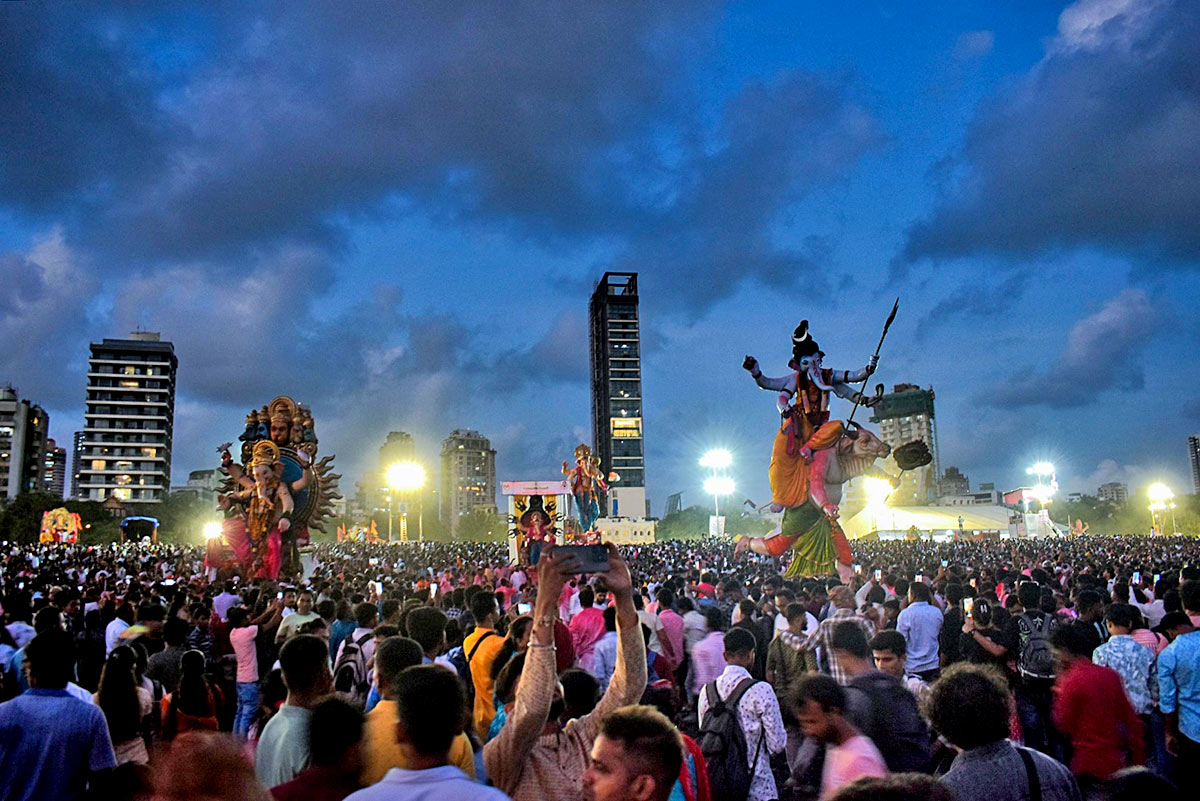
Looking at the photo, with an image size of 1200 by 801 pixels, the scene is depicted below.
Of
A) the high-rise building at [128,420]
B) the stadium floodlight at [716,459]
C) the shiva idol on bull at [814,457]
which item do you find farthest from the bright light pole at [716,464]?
the high-rise building at [128,420]

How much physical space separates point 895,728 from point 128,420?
122108 mm

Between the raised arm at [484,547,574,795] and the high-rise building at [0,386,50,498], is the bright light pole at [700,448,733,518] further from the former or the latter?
the high-rise building at [0,386,50,498]

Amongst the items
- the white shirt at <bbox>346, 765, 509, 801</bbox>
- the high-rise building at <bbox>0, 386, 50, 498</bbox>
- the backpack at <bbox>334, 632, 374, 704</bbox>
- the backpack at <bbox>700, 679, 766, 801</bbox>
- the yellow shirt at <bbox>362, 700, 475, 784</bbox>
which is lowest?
the backpack at <bbox>700, 679, 766, 801</bbox>

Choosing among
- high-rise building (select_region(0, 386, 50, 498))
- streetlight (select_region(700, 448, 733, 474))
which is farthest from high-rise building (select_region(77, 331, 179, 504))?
streetlight (select_region(700, 448, 733, 474))

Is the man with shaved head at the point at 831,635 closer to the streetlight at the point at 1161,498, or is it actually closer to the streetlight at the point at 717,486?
the streetlight at the point at 717,486

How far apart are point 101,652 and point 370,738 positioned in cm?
381

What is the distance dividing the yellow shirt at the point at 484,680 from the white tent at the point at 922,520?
59.9m

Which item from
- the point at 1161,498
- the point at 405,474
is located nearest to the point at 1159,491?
the point at 1161,498

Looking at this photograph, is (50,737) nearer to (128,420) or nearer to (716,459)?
(716,459)

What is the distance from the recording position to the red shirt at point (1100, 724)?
4.41 metres

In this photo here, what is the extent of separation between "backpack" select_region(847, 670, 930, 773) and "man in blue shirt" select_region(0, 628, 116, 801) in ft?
12.5

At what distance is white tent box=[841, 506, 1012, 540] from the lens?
6317 cm

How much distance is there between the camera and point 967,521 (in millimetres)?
65812

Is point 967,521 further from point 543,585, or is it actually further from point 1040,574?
point 543,585
